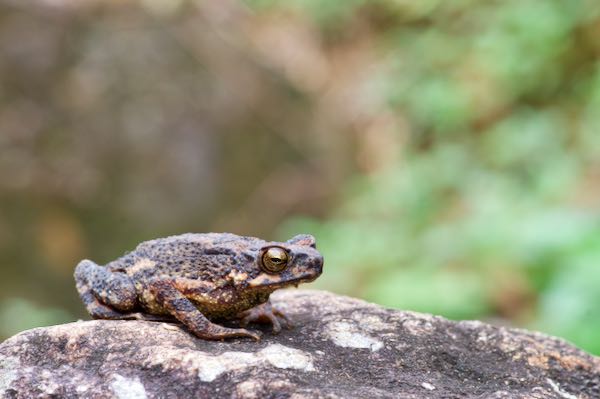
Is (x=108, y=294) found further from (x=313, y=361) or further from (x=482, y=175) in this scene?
(x=482, y=175)

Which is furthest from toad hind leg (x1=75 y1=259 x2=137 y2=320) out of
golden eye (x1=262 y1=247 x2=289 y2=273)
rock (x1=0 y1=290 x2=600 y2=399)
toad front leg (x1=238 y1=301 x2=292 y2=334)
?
golden eye (x1=262 y1=247 x2=289 y2=273)

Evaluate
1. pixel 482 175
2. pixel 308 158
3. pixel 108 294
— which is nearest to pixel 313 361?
pixel 108 294

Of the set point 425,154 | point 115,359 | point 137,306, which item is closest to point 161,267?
point 137,306

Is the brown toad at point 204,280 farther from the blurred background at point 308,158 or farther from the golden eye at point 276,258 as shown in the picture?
the blurred background at point 308,158

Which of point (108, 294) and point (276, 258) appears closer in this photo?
point (276, 258)

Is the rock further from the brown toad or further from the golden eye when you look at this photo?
the golden eye

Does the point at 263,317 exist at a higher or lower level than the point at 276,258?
lower

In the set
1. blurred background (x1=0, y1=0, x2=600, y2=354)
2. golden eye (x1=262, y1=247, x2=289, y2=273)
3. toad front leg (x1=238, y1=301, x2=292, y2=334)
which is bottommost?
toad front leg (x1=238, y1=301, x2=292, y2=334)
